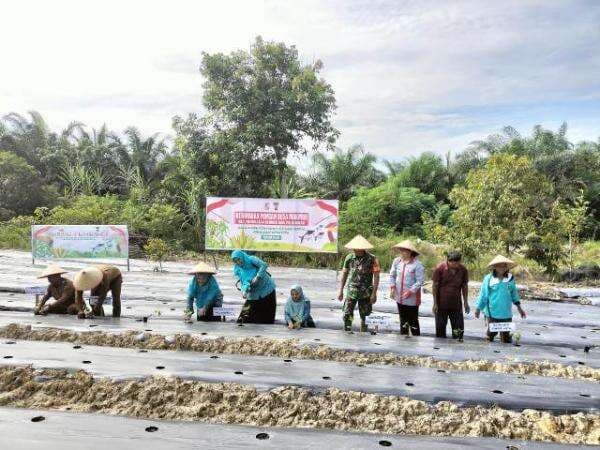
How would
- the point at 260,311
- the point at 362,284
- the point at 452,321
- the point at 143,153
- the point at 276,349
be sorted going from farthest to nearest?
1. the point at 143,153
2. the point at 260,311
3. the point at 362,284
4. the point at 452,321
5. the point at 276,349

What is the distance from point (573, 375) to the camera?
12.4 feet

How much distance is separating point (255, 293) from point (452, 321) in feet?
7.23

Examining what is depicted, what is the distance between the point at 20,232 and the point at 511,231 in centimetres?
1290

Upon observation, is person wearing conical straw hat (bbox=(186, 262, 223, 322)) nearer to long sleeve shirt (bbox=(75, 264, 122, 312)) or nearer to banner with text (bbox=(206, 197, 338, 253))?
long sleeve shirt (bbox=(75, 264, 122, 312))

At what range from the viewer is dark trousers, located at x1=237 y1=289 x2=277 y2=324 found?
5.55m

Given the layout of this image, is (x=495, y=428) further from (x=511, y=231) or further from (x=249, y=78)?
(x=249, y=78)

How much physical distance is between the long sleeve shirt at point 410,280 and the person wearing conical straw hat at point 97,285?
3249mm

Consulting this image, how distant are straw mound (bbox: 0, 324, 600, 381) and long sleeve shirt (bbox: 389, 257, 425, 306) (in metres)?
1.01

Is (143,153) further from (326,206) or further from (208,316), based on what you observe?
(208,316)

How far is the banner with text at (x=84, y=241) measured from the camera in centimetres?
946

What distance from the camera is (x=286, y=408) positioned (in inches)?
120

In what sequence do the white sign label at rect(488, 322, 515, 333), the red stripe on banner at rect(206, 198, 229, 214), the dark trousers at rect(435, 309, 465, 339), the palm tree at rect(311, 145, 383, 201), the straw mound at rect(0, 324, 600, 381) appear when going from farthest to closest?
the palm tree at rect(311, 145, 383, 201)
the red stripe on banner at rect(206, 198, 229, 214)
the dark trousers at rect(435, 309, 465, 339)
the white sign label at rect(488, 322, 515, 333)
the straw mound at rect(0, 324, 600, 381)

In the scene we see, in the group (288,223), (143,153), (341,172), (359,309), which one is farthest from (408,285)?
(143,153)

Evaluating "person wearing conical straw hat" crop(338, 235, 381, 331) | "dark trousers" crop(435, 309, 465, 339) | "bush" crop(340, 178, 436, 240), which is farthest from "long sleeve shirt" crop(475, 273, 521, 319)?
"bush" crop(340, 178, 436, 240)
